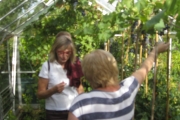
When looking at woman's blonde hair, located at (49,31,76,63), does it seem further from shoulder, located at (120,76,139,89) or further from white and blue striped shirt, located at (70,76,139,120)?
white and blue striped shirt, located at (70,76,139,120)

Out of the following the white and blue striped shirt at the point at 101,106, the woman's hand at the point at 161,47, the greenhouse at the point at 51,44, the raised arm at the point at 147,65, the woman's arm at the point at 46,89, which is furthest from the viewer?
the greenhouse at the point at 51,44

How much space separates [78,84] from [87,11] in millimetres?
2028

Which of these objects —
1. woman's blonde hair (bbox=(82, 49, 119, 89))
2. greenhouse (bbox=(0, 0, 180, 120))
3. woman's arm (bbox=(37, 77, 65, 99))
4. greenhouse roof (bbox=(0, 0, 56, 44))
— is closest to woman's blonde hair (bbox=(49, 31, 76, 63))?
greenhouse (bbox=(0, 0, 180, 120))

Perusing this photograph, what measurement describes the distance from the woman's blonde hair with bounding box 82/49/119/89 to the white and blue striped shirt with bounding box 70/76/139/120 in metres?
0.05

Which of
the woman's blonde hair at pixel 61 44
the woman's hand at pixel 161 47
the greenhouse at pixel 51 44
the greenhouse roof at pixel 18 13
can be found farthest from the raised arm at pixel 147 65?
the greenhouse roof at pixel 18 13

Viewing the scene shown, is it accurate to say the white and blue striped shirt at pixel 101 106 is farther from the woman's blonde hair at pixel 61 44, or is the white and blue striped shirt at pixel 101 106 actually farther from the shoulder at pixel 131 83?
the woman's blonde hair at pixel 61 44

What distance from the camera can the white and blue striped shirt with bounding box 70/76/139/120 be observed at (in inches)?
59.9

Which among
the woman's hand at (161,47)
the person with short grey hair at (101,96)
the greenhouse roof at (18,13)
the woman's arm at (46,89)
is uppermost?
the greenhouse roof at (18,13)

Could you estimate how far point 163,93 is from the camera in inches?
188

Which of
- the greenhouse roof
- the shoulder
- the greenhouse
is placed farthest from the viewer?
the greenhouse

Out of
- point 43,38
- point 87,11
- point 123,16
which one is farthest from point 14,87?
point 123,16

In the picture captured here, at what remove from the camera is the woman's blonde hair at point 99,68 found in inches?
61.2

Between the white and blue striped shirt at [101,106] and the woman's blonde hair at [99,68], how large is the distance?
5 cm

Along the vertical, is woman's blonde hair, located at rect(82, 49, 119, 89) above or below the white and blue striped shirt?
above
